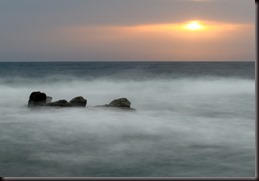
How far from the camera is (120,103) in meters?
6.16

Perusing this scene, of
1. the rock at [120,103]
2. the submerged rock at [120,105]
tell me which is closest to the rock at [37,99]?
the submerged rock at [120,105]

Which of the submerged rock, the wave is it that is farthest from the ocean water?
the submerged rock

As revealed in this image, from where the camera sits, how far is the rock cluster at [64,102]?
6152mm

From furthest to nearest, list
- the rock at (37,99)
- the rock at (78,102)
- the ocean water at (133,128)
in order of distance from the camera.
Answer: the rock at (78,102) < the rock at (37,99) < the ocean water at (133,128)

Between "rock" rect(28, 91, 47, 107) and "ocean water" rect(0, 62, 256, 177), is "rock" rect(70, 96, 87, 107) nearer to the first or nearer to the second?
"ocean water" rect(0, 62, 256, 177)

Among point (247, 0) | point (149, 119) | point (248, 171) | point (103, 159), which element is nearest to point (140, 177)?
point (103, 159)

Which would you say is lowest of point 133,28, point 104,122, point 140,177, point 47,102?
point 140,177

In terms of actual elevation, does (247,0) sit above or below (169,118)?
above

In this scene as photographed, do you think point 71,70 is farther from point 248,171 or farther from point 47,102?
point 248,171

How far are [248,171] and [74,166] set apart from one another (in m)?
1.90

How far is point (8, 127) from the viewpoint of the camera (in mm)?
5531

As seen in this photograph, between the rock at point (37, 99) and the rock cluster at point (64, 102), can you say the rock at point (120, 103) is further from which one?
the rock at point (37, 99)

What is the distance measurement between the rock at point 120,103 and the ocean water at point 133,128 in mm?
137

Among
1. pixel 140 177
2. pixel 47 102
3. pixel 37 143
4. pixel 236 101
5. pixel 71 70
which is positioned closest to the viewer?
pixel 140 177
